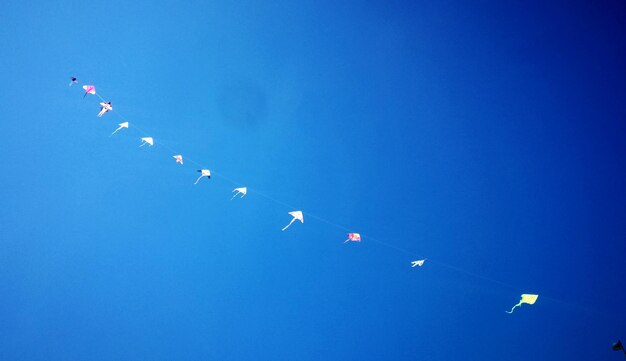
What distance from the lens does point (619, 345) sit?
6453mm

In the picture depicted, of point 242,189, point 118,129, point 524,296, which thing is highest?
point 118,129

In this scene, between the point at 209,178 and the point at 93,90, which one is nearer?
the point at 93,90

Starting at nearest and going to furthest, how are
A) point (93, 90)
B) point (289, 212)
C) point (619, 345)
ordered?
1. point (619, 345)
2. point (93, 90)
3. point (289, 212)

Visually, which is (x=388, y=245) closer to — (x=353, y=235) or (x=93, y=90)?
(x=353, y=235)

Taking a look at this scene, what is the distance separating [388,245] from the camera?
995cm

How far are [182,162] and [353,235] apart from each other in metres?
4.73

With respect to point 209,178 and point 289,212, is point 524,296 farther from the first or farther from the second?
point 209,178

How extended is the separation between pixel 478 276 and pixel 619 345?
3.76 m

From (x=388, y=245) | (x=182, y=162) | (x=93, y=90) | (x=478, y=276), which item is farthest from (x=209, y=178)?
(x=478, y=276)

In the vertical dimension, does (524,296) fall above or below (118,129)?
below

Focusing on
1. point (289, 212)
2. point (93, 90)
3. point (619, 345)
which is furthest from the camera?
point (289, 212)

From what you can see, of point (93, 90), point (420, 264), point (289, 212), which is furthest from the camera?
point (420, 264)

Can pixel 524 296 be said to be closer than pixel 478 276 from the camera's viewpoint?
Yes

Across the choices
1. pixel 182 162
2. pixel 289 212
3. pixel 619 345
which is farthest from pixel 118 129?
pixel 619 345
